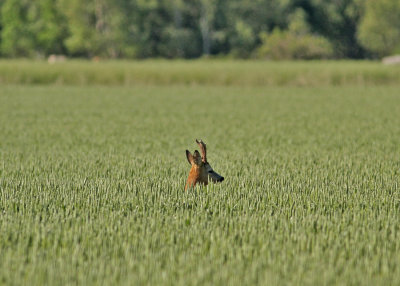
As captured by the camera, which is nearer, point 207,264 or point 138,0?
point 207,264

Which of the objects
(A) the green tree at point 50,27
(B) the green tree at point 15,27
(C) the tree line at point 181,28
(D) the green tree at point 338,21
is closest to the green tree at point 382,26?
(C) the tree line at point 181,28

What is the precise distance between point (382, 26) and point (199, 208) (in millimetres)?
68084

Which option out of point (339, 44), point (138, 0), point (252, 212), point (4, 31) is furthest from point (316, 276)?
point (339, 44)

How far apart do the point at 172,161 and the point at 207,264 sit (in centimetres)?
621

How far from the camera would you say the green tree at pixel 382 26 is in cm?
7062

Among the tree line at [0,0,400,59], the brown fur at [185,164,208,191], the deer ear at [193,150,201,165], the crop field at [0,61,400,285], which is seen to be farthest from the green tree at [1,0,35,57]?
the deer ear at [193,150,201,165]

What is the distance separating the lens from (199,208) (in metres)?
6.96

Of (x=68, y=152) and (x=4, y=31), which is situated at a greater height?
(x=4, y=31)

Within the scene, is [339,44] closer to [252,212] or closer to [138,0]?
[138,0]

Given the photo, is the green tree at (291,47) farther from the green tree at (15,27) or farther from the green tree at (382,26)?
the green tree at (15,27)

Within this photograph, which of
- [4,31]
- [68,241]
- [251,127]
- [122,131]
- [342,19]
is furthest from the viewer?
[342,19]

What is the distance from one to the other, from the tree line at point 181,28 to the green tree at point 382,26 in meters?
0.12

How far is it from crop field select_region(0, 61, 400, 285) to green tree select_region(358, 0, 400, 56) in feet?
189

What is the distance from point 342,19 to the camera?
7769 centimetres
